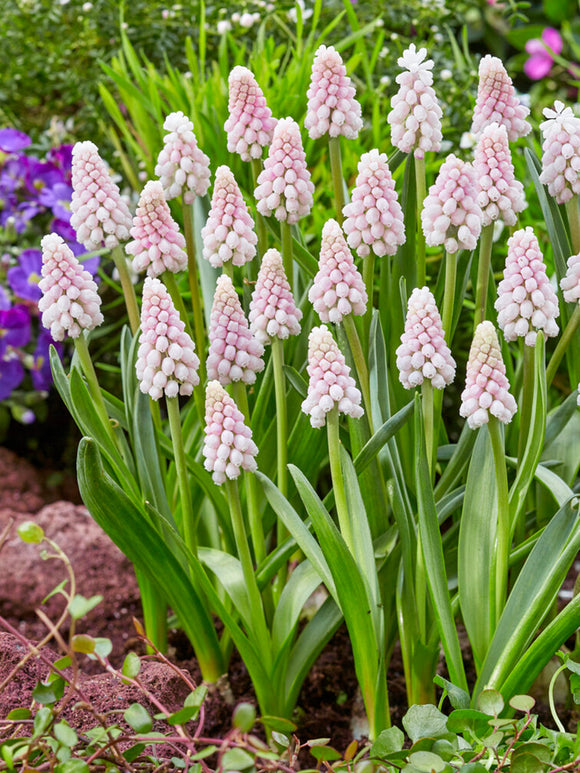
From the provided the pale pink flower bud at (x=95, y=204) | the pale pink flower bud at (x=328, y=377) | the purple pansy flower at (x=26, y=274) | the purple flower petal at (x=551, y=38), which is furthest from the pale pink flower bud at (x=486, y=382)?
the purple flower petal at (x=551, y=38)

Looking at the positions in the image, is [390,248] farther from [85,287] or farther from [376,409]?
[85,287]

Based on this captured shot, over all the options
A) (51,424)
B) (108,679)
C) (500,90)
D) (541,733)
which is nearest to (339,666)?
(108,679)

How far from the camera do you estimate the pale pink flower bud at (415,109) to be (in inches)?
51.4

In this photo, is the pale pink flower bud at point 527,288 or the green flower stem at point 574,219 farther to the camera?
the green flower stem at point 574,219

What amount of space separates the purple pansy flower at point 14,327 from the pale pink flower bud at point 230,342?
4.07 ft

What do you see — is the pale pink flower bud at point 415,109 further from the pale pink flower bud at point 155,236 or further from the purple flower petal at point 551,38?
the purple flower petal at point 551,38

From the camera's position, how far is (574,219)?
1458 mm

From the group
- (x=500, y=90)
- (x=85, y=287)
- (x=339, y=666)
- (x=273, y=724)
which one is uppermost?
(x=500, y=90)

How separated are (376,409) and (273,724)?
56 cm

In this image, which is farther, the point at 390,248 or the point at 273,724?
the point at 390,248

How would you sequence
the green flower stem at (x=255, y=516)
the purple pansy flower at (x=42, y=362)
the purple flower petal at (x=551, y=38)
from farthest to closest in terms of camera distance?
1. the purple flower petal at (x=551, y=38)
2. the purple pansy flower at (x=42, y=362)
3. the green flower stem at (x=255, y=516)

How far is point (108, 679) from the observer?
140 centimetres

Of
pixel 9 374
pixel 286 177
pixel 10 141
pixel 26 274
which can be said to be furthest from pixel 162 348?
pixel 10 141

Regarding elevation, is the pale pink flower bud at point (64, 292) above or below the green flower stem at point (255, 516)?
above
